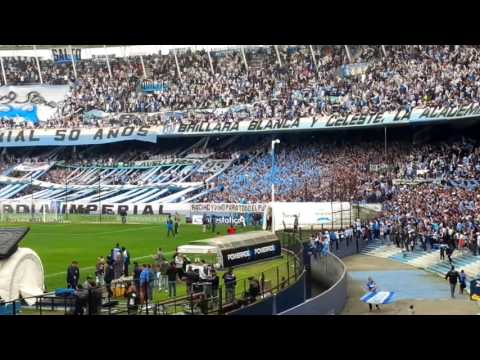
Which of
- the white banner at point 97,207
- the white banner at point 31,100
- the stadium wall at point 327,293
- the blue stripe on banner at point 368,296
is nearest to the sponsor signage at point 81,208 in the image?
the white banner at point 97,207

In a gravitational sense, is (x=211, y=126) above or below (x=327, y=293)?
above

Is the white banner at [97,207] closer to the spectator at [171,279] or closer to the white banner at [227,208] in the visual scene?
the white banner at [227,208]

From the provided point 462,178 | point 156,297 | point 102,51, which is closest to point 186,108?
point 102,51

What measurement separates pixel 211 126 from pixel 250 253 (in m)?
26.0

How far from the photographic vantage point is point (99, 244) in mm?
31625

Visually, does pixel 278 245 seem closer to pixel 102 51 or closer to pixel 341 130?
pixel 341 130

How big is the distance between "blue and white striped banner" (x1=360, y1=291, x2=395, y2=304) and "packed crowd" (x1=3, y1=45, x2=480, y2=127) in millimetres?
21041

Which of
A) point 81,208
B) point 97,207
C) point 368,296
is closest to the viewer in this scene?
point 368,296

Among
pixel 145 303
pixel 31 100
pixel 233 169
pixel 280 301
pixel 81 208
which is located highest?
pixel 31 100

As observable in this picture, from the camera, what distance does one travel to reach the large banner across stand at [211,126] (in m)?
40.4

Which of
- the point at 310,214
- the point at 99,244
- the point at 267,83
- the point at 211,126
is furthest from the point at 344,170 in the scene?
the point at 99,244

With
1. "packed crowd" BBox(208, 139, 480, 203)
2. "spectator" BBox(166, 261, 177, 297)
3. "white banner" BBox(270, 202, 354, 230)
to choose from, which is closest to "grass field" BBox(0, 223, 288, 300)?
"spectator" BBox(166, 261, 177, 297)

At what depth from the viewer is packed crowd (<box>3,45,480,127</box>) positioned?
140ft

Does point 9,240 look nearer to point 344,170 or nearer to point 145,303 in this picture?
point 145,303
